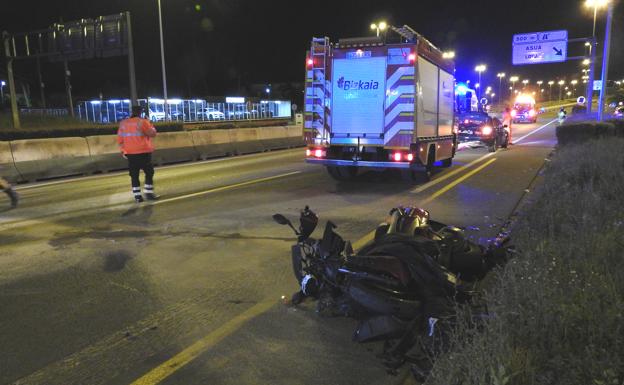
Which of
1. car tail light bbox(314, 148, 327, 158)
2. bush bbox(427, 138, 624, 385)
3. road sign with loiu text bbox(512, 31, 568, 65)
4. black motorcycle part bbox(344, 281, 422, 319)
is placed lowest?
black motorcycle part bbox(344, 281, 422, 319)

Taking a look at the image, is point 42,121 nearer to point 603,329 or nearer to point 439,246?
point 439,246

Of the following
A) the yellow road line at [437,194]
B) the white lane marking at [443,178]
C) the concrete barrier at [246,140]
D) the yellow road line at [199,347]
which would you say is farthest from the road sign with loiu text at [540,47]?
the yellow road line at [199,347]

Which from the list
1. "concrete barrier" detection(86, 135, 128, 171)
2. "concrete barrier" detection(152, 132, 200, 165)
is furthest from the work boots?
"concrete barrier" detection(152, 132, 200, 165)

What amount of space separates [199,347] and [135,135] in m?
6.84

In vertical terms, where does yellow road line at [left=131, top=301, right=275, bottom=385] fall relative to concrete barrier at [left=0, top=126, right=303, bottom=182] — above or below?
below

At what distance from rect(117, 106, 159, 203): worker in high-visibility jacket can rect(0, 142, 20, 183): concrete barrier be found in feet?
15.3

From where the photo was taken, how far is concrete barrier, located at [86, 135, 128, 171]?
579 inches

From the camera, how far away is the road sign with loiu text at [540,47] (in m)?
29.8

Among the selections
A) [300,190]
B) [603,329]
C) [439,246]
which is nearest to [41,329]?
[439,246]

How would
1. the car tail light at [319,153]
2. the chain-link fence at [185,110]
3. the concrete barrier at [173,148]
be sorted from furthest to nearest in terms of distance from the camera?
the chain-link fence at [185,110], the concrete barrier at [173,148], the car tail light at [319,153]

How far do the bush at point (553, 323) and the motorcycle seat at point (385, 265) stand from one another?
1.54 feet

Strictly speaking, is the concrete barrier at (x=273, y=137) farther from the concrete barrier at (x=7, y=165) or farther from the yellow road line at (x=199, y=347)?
the yellow road line at (x=199, y=347)

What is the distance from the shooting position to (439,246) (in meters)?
4.33

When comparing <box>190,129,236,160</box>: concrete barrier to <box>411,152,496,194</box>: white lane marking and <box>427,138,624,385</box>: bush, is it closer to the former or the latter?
<box>411,152,496,194</box>: white lane marking
